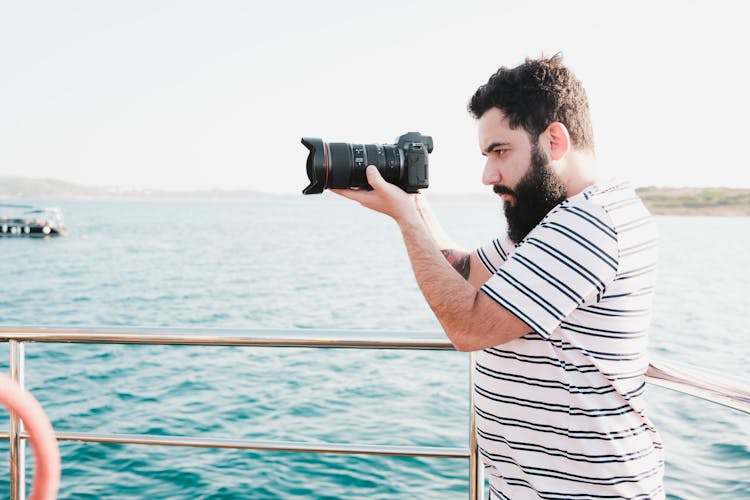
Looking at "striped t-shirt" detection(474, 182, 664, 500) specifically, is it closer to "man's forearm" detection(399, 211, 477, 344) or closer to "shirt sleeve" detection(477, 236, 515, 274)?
"man's forearm" detection(399, 211, 477, 344)

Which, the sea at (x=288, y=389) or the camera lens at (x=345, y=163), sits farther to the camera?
the sea at (x=288, y=389)

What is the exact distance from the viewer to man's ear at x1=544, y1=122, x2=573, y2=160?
3.75ft

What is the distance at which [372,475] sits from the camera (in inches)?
270

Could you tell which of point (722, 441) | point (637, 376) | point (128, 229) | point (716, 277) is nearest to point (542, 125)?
point (637, 376)

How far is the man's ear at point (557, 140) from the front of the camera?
114 centimetres

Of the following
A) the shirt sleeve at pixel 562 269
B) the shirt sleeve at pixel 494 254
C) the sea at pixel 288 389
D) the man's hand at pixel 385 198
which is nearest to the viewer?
the shirt sleeve at pixel 562 269

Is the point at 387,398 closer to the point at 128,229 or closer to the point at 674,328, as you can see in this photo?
the point at 674,328

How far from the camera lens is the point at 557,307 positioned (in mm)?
1044

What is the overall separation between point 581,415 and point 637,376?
126mm

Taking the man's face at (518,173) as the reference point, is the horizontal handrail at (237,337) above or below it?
below

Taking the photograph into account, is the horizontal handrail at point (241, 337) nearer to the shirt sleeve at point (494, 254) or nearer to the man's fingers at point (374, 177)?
the shirt sleeve at point (494, 254)

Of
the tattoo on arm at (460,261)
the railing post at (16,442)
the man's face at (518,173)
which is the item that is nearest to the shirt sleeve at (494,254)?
the tattoo on arm at (460,261)

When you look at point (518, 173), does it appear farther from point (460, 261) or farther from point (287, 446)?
point (287, 446)

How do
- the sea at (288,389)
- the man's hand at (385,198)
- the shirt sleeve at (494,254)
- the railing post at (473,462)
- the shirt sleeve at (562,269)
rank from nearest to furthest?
the shirt sleeve at (562,269), the man's hand at (385,198), the shirt sleeve at (494,254), the railing post at (473,462), the sea at (288,389)
